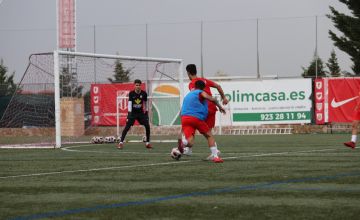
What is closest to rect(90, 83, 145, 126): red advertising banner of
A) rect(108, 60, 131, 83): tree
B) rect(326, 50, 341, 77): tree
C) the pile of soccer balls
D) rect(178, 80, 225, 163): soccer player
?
rect(108, 60, 131, 83): tree

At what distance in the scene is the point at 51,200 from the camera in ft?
29.1

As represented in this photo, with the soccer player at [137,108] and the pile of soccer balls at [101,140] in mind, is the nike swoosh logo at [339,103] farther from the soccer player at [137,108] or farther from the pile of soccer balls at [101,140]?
Answer: the soccer player at [137,108]

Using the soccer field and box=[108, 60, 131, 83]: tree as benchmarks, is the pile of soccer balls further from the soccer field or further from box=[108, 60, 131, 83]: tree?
the soccer field

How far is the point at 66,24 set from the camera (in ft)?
209

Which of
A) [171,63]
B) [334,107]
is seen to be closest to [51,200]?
[171,63]

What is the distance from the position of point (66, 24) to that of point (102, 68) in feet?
116

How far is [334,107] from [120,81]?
34.3 feet

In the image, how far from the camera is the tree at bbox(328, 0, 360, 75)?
54469 millimetres

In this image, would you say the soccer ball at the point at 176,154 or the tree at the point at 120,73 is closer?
the soccer ball at the point at 176,154

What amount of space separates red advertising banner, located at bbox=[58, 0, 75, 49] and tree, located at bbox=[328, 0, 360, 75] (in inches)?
833

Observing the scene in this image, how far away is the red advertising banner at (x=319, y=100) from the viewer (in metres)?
38.4

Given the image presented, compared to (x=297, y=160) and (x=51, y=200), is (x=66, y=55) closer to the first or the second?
(x=297, y=160)

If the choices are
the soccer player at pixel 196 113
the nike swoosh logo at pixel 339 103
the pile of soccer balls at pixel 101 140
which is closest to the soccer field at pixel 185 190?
the soccer player at pixel 196 113

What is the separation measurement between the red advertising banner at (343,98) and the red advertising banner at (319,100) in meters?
0.34
